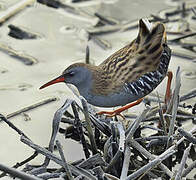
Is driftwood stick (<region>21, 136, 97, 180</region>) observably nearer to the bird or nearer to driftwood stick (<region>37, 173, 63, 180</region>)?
driftwood stick (<region>37, 173, 63, 180</region>)

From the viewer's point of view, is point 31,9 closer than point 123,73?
No

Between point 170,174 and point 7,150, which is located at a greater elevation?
point 170,174

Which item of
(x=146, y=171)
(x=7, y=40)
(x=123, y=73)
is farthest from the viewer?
(x=7, y=40)

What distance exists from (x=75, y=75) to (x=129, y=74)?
0.36 m

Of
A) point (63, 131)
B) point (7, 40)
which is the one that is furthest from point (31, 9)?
point (63, 131)

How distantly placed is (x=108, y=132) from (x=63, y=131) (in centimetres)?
42

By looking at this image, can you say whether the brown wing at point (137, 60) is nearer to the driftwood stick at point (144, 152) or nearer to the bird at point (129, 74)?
the bird at point (129, 74)

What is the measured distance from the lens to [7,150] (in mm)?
3840

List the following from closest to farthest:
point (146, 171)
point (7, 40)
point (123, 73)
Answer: point (146, 171) < point (123, 73) < point (7, 40)

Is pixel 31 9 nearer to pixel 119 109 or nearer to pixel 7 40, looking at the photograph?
pixel 7 40

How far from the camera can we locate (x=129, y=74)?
12.9 ft

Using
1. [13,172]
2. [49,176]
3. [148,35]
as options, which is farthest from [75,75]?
[13,172]

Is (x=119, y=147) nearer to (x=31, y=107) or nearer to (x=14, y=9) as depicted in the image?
(x=31, y=107)

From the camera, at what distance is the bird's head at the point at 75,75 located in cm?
389
